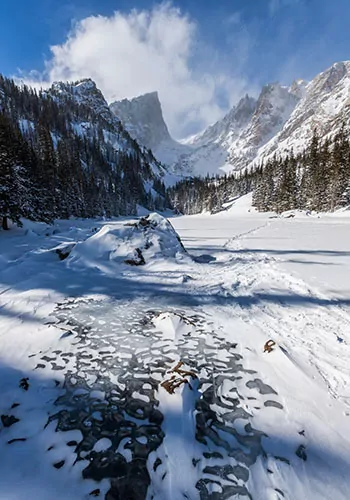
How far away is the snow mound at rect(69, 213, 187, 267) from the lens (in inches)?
430

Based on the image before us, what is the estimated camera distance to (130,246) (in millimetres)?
11547

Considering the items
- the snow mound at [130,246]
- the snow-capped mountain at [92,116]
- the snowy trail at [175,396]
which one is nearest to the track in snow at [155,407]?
the snowy trail at [175,396]

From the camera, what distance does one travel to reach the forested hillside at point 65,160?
23.7m

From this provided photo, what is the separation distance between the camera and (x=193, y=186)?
429 feet

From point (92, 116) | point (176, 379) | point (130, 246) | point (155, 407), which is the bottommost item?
point (155, 407)

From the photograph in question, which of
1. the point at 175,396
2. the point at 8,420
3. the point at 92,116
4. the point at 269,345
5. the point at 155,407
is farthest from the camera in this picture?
the point at 92,116

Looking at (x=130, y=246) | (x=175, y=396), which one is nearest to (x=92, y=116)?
(x=130, y=246)

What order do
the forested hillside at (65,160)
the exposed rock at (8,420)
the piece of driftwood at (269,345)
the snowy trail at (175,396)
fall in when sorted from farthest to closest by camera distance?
the forested hillside at (65,160) < the piece of driftwood at (269,345) < the exposed rock at (8,420) < the snowy trail at (175,396)

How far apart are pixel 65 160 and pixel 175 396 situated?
63122 millimetres

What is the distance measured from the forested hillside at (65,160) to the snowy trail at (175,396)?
60.0ft

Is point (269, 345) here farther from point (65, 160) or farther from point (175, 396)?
point (65, 160)

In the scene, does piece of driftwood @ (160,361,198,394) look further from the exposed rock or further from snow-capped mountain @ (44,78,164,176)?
snow-capped mountain @ (44,78,164,176)

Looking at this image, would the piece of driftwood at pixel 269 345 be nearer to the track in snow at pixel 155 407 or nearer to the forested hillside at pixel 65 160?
the track in snow at pixel 155 407

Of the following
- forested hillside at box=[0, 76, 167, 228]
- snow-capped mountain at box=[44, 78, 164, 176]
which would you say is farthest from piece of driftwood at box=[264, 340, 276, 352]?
snow-capped mountain at box=[44, 78, 164, 176]
